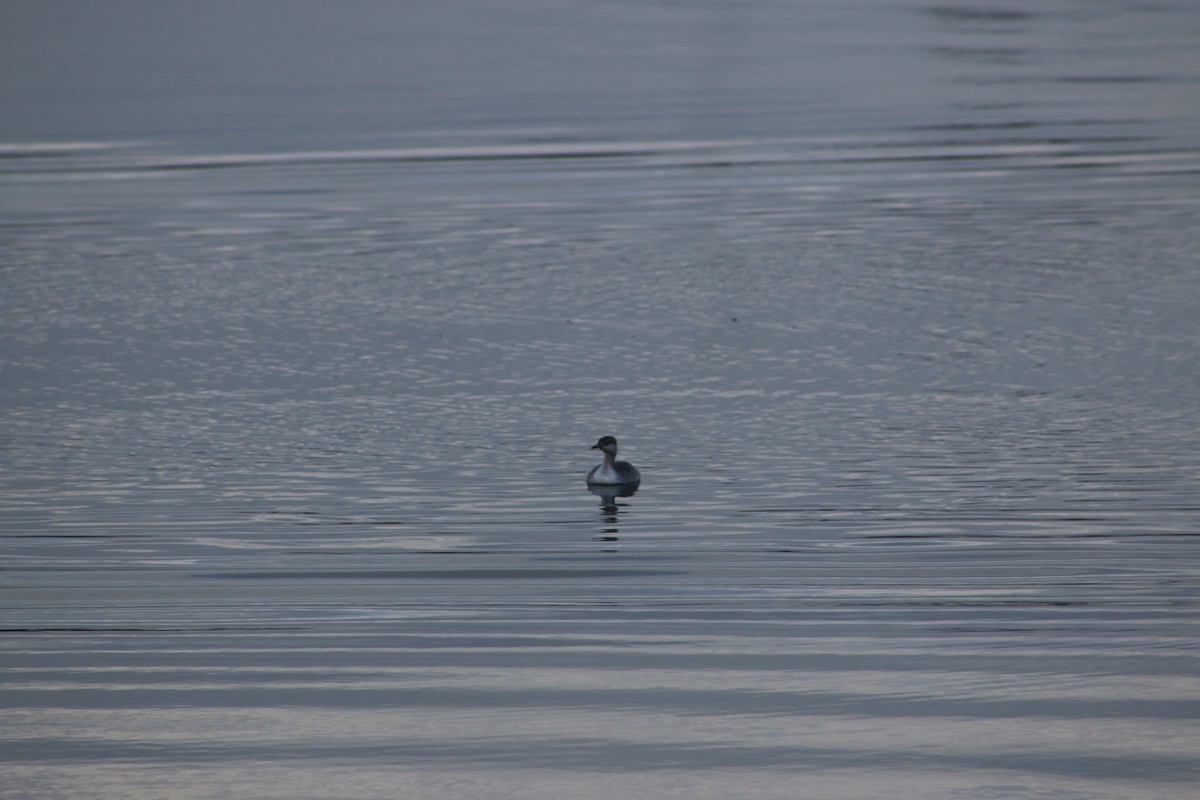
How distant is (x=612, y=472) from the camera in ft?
40.0

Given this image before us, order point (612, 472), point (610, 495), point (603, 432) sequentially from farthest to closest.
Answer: point (603, 432) → point (612, 472) → point (610, 495)

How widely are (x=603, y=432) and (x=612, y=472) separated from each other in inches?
68.5

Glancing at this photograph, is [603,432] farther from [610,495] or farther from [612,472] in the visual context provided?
[610,495]

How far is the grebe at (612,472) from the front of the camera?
476 inches

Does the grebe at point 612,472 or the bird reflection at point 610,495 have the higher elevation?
the grebe at point 612,472

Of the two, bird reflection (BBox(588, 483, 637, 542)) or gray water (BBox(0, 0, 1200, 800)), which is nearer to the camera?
gray water (BBox(0, 0, 1200, 800))

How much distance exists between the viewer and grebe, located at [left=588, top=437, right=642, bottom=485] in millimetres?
12094

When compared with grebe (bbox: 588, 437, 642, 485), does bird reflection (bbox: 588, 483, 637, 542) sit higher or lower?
lower

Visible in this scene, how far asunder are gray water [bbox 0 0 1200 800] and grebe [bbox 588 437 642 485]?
5.9 inches

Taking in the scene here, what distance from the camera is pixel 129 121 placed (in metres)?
29.6

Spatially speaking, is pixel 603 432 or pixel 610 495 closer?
pixel 610 495

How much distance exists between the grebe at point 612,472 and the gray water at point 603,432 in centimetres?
15

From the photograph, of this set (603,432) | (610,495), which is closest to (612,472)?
(610,495)

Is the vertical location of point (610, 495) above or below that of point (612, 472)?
below
